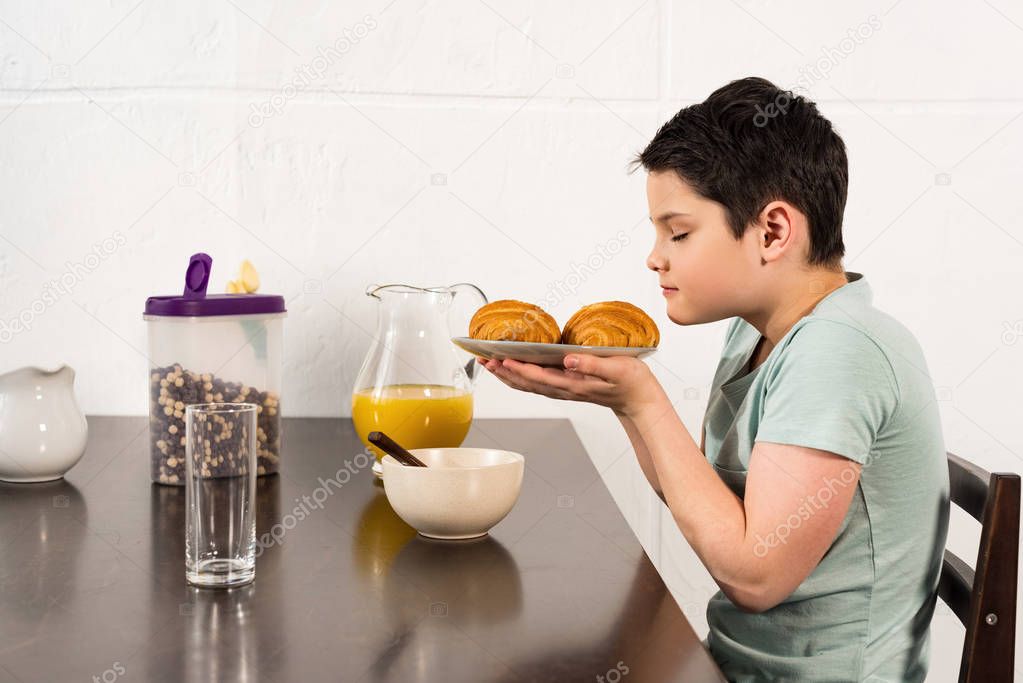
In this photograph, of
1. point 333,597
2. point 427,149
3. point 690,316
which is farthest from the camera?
Answer: point 427,149

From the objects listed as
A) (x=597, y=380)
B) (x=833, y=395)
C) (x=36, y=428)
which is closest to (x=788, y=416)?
(x=833, y=395)

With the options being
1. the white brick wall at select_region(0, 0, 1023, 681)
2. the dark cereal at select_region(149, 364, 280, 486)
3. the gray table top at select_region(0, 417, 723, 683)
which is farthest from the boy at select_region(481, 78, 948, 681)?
the white brick wall at select_region(0, 0, 1023, 681)

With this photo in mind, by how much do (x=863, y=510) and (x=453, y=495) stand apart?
14.4 inches

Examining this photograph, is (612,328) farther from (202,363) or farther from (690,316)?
(202,363)

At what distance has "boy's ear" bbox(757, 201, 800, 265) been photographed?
91 cm

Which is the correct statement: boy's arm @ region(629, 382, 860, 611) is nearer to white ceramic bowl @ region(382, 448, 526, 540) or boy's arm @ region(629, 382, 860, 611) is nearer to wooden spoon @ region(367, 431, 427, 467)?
white ceramic bowl @ region(382, 448, 526, 540)

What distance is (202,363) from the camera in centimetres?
112

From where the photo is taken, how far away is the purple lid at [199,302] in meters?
1.10

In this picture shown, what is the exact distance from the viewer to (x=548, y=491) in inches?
43.1

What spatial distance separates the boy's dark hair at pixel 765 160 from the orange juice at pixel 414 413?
39 cm

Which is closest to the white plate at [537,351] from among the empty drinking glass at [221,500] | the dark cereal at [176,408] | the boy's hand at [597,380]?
the boy's hand at [597,380]

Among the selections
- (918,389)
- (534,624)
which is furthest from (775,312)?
(534,624)

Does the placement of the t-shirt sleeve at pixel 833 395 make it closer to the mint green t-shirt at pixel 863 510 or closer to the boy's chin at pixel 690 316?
the mint green t-shirt at pixel 863 510

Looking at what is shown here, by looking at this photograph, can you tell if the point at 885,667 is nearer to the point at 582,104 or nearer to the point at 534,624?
the point at 534,624
